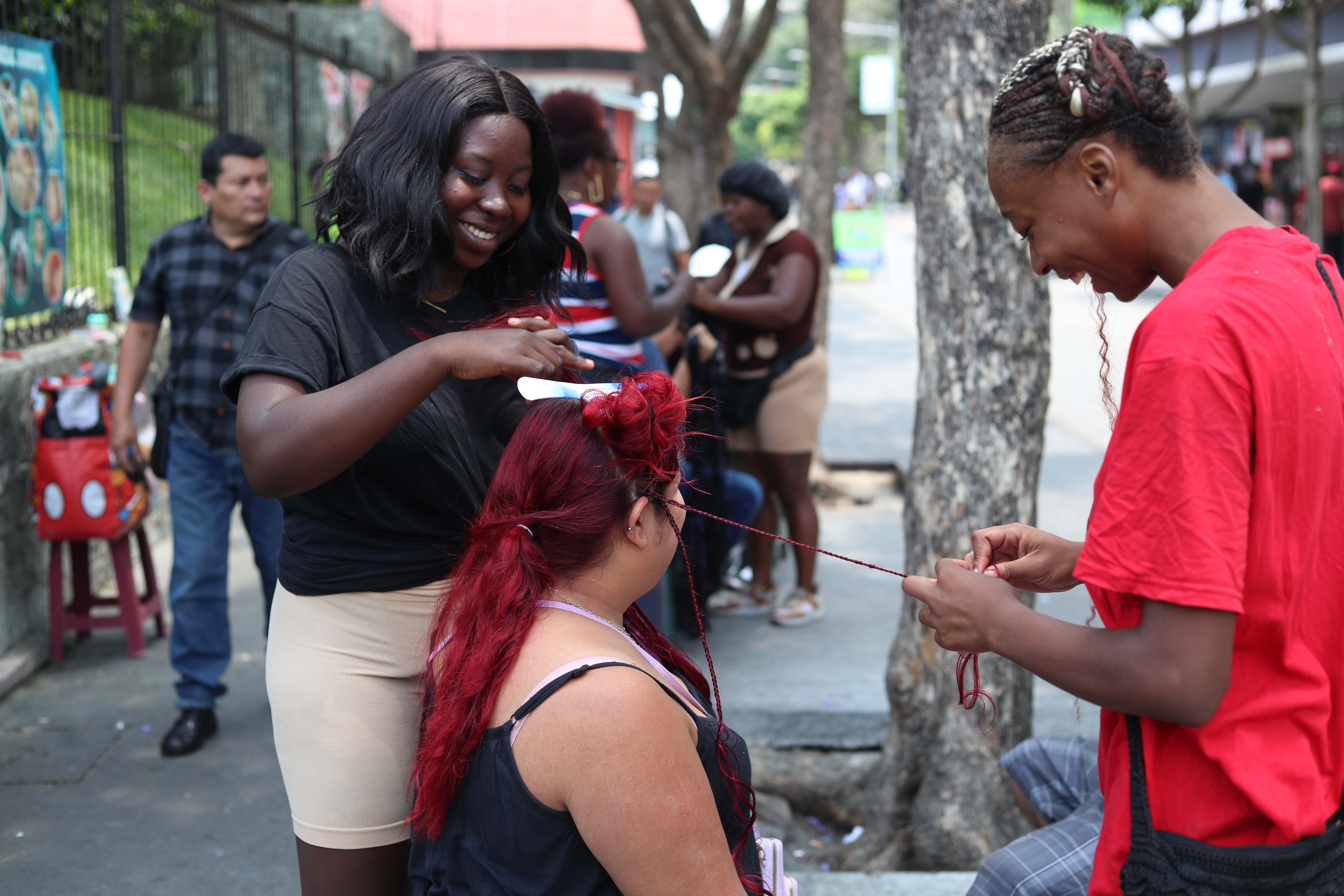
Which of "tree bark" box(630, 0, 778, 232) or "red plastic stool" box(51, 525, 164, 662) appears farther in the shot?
"tree bark" box(630, 0, 778, 232)

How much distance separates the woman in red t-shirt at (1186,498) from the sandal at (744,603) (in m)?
4.31

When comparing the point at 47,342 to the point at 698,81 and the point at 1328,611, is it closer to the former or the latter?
the point at 698,81

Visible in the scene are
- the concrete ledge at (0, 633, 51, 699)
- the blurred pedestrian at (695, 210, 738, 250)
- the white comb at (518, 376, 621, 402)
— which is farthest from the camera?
the blurred pedestrian at (695, 210, 738, 250)

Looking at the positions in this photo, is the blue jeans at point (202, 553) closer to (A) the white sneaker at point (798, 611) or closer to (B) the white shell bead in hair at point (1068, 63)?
(A) the white sneaker at point (798, 611)

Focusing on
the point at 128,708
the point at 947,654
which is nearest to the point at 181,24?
the point at 128,708

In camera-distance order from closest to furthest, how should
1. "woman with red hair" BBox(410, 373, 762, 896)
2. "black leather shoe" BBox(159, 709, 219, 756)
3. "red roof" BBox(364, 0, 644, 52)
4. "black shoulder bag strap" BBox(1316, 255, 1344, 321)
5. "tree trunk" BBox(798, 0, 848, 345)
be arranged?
"black shoulder bag strap" BBox(1316, 255, 1344, 321) → "woman with red hair" BBox(410, 373, 762, 896) → "black leather shoe" BBox(159, 709, 219, 756) → "tree trunk" BBox(798, 0, 848, 345) → "red roof" BBox(364, 0, 644, 52)

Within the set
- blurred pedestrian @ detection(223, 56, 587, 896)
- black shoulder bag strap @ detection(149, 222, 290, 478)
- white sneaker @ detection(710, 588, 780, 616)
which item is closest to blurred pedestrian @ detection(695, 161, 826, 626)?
white sneaker @ detection(710, 588, 780, 616)

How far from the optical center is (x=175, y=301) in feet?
14.2

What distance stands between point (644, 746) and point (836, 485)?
22.1 feet

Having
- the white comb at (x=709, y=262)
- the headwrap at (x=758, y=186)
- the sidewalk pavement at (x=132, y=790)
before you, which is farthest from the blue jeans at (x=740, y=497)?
the sidewalk pavement at (x=132, y=790)

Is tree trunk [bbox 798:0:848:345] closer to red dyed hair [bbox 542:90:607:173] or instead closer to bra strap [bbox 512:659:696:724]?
red dyed hair [bbox 542:90:607:173]

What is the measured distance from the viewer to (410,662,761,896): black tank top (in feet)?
5.50

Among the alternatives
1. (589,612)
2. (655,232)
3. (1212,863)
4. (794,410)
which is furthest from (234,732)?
(655,232)

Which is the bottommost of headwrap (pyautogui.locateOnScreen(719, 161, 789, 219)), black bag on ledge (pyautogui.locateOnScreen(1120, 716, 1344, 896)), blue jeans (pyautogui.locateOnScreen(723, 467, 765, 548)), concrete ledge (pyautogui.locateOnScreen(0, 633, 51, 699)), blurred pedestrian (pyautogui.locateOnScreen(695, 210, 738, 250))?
concrete ledge (pyautogui.locateOnScreen(0, 633, 51, 699))
